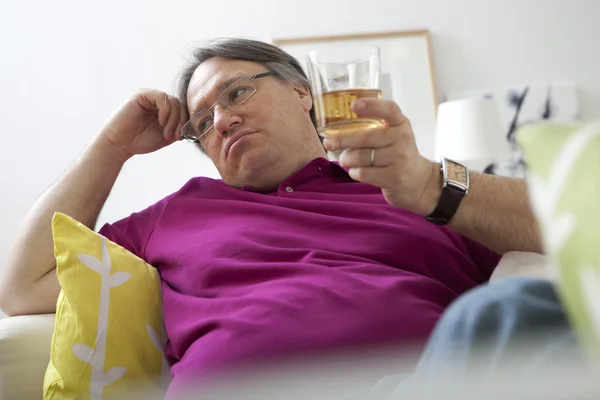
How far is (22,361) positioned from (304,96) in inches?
35.8

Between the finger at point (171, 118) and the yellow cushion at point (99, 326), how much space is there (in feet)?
1.56

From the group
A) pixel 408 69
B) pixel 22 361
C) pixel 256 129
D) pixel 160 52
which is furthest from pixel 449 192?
pixel 160 52

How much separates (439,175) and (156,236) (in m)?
0.67

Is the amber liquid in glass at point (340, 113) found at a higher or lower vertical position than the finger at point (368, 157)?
higher

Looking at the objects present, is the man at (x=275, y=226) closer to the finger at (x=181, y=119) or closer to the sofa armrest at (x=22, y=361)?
the finger at (x=181, y=119)

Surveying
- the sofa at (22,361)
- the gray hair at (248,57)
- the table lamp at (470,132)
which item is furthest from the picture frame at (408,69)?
the sofa at (22,361)

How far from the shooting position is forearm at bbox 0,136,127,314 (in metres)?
1.64

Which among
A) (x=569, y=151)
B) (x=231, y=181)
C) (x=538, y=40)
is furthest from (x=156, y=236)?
(x=538, y=40)

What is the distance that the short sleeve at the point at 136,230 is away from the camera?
5.51ft

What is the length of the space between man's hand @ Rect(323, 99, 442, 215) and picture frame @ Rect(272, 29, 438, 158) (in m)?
1.88

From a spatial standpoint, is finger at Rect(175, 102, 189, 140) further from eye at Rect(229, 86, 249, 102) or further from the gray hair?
eye at Rect(229, 86, 249, 102)

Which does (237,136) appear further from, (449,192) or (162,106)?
(449,192)

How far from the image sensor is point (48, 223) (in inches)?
67.5

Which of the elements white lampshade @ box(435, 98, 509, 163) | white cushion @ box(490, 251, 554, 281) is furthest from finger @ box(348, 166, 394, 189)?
white lampshade @ box(435, 98, 509, 163)
